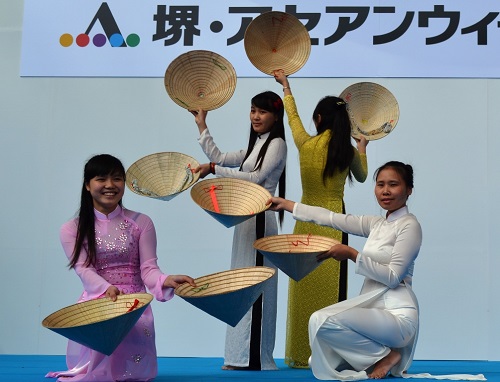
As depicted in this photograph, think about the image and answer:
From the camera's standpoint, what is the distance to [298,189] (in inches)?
215

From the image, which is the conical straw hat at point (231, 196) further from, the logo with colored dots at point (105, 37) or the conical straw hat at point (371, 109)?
the logo with colored dots at point (105, 37)

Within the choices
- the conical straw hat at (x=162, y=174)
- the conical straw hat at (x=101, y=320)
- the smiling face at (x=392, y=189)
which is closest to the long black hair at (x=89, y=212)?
the conical straw hat at (x=101, y=320)

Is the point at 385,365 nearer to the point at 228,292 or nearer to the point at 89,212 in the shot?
the point at 228,292

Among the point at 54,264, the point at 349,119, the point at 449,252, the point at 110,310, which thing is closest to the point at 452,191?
the point at 449,252

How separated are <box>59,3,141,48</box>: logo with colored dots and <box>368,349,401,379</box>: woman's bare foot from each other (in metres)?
2.75

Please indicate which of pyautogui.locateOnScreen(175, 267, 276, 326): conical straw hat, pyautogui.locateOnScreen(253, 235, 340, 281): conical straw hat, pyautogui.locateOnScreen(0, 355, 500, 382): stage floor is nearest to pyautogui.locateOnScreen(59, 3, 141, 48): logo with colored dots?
pyautogui.locateOnScreen(0, 355, 500, 382): stage floor

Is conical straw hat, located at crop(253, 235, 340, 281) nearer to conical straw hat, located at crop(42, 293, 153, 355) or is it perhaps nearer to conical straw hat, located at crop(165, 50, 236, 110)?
conical straw hat, located at crop(42, 293, 153, 355)

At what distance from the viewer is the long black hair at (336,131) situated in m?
4.05

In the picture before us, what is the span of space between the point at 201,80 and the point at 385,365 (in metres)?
1.64

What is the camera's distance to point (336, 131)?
4.08 meters

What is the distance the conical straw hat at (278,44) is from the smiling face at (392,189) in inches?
37.6

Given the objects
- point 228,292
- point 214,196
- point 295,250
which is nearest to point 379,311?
point 295,250

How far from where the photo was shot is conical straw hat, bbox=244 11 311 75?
4301 mm

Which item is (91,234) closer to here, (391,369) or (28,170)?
(391,369)
